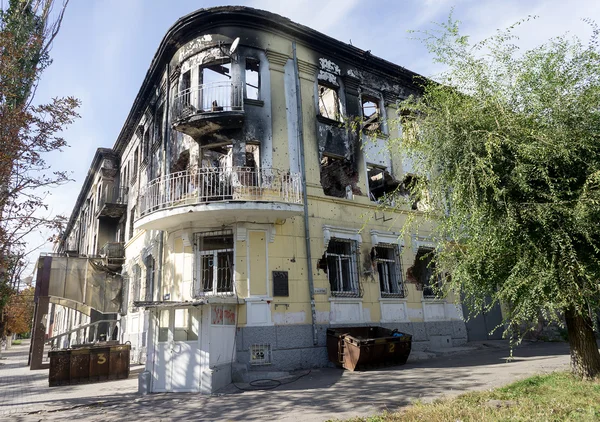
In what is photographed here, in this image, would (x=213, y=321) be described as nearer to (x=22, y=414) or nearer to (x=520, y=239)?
(x=22, y=414)

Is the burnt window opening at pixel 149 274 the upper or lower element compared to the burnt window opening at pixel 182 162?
lower

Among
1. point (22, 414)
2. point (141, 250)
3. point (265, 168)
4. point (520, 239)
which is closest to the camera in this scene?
point (520, 239)

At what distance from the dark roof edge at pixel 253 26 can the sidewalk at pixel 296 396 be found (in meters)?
11.3

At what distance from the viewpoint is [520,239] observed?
7402 millimetres

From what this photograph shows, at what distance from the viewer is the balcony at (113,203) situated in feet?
66.9

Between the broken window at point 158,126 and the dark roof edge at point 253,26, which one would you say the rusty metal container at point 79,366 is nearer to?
the broken window at point 158,126

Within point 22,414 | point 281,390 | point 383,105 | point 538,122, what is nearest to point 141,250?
point 22,414

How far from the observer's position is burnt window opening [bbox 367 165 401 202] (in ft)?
51.8

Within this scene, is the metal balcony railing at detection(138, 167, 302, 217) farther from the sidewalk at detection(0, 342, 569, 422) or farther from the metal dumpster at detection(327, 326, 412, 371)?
the sidewalk at detection(0, 342, 569, 422)

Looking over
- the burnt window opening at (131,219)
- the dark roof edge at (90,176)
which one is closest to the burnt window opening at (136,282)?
the burnt window opening at (131,219)

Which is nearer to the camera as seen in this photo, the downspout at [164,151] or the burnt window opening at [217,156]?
the burnt window opening at [217,156]

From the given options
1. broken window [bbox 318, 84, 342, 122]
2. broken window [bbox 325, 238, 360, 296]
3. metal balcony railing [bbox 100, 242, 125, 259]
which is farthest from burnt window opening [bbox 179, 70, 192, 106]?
metal balcony railing [bbox 100, 242, 125, 259]

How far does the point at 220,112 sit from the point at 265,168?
225cm

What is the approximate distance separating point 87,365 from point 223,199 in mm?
6074
